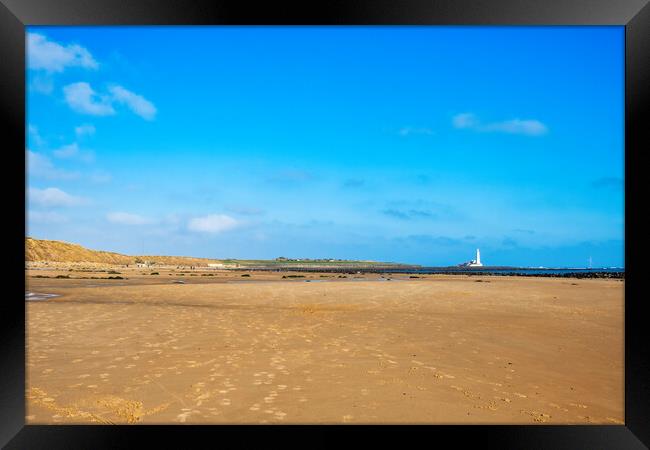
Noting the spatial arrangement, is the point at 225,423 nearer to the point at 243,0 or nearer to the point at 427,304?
the point at 243,0

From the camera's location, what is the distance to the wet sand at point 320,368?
4.64 m

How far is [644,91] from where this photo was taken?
13.6 ft

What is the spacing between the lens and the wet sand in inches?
183

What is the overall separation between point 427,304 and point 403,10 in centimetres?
1291

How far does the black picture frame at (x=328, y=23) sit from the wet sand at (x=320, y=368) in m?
0.36

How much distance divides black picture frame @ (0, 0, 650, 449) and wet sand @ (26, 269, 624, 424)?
0.36 metres

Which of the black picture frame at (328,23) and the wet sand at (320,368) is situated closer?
the black picture frame at (328,23)

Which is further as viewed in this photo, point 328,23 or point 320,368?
point 320,368

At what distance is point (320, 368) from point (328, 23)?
4.72 meters

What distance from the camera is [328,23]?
14.6 ft

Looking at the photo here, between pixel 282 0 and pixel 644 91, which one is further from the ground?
pixel 282 0

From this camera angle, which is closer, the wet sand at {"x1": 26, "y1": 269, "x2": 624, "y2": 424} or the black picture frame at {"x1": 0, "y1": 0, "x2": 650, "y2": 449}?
the black picture frame at {"x1": 0, "y1": 0, "x2": 650, "y2": 449}

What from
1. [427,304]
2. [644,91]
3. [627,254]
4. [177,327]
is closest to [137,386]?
[177,327]

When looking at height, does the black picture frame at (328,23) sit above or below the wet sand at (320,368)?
above
